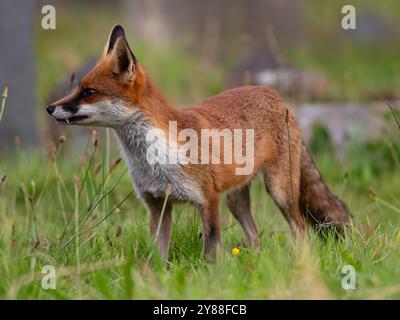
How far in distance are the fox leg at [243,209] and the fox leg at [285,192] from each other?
29 centimetres

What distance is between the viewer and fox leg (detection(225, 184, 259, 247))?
596cm

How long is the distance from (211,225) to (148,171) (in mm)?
560

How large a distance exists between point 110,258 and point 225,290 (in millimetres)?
1056

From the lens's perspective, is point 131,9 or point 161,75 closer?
point 161,75

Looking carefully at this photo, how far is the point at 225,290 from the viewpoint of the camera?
13.4 ft

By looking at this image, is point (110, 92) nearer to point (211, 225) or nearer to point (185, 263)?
point (211, 225)

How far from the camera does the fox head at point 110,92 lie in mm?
5012

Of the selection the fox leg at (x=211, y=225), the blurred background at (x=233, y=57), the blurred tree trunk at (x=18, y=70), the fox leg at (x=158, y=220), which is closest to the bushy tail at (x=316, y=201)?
the fox leg at (x=211, y=225)

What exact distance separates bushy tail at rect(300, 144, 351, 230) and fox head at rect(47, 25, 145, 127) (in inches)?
62.8

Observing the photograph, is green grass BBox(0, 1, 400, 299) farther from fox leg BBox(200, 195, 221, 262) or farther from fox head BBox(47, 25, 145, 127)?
fox head BBox(47, 25, 145, 127)

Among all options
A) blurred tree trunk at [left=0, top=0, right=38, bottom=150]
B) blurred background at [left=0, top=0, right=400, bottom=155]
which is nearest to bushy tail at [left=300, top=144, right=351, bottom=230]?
blurred background at [left=0, top=0, right=400, bottom=155]

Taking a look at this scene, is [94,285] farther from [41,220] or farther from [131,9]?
[131,9]

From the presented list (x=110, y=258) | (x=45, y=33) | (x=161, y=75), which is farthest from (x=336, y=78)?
(x=110, y=258)

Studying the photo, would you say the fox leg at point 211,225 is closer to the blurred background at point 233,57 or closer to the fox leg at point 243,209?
the fox leg at point 243,209
